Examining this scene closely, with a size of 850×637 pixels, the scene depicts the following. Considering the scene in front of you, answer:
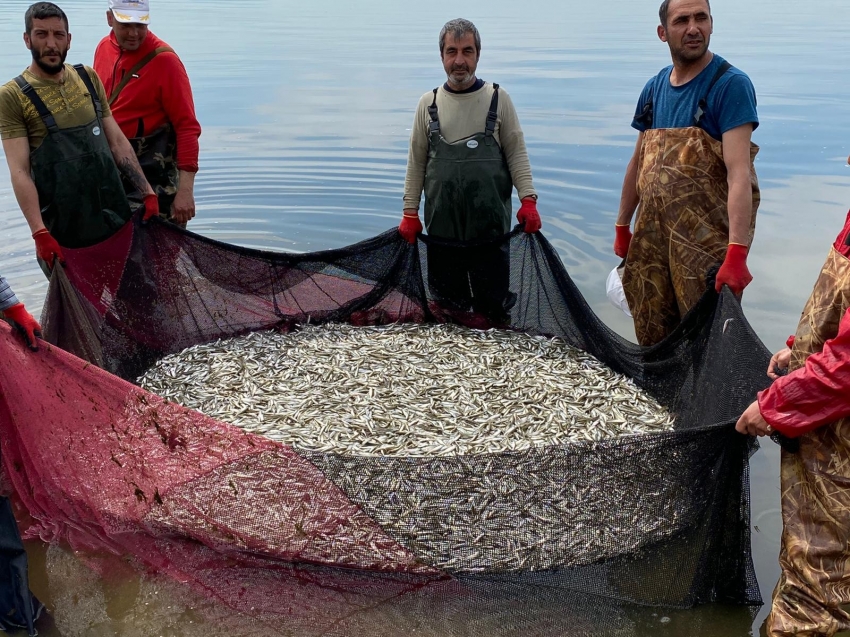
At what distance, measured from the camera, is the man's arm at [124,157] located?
499cm

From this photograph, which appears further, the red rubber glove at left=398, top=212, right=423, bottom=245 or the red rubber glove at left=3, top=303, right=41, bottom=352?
the red rubber glove at left=398, top=212, right=423, bottom=245

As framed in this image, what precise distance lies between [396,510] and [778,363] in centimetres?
151

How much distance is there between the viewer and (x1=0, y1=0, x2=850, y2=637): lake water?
4.88 metres

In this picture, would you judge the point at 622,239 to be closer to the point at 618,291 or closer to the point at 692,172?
the point at 618,291

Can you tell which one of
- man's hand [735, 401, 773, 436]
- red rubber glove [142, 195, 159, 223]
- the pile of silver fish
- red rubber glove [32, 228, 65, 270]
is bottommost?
the pile of silver fish

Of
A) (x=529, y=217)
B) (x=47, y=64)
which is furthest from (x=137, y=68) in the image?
(x=529, y=217)

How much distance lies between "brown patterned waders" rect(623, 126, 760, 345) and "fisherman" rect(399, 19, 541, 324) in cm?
95

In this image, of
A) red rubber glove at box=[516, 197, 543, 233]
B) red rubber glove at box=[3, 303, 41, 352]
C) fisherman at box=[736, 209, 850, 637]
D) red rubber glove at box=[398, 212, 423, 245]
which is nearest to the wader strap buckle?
red rubber glove at box=[398, 212, 423, 245]

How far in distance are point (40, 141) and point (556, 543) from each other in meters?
3.63

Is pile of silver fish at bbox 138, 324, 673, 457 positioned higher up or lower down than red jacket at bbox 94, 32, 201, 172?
lower down

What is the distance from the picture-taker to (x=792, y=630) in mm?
2582

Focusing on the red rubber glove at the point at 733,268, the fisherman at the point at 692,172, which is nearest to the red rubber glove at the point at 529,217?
the fisherman at the point at 692,172

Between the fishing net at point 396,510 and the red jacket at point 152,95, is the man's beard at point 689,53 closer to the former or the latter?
the fishing net at point 396,510

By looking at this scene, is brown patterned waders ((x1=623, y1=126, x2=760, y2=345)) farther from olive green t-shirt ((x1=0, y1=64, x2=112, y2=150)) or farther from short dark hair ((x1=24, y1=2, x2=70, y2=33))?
short dark hair ((x1=24, y1=2, x2=70, y2=33))
